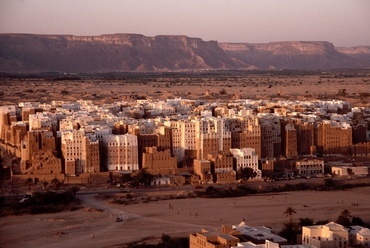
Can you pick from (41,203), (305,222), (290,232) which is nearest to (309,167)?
(305,222)

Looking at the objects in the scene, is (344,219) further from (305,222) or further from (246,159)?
(246,159)

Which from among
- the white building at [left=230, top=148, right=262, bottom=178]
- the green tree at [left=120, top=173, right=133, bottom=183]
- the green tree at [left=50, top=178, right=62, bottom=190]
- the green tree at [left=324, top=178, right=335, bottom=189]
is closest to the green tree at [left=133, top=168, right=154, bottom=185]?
the green tree at [left=120, top=173, right=133, bottom=183]

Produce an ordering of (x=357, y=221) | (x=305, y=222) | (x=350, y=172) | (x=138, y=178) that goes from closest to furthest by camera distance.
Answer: (x=357, y=221), (x=305, y=222), (x=138, y=178), (x=350, y=172)

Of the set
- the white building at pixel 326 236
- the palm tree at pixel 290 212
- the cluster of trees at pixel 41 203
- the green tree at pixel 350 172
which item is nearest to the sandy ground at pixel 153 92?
the green tree at pixel 350 172

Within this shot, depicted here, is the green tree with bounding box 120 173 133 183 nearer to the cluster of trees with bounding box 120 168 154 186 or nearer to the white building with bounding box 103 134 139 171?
the cluster of trees with bounding box 120 168 154 186

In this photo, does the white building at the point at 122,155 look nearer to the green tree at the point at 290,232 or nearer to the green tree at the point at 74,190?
the green tree at the point at 74,190
